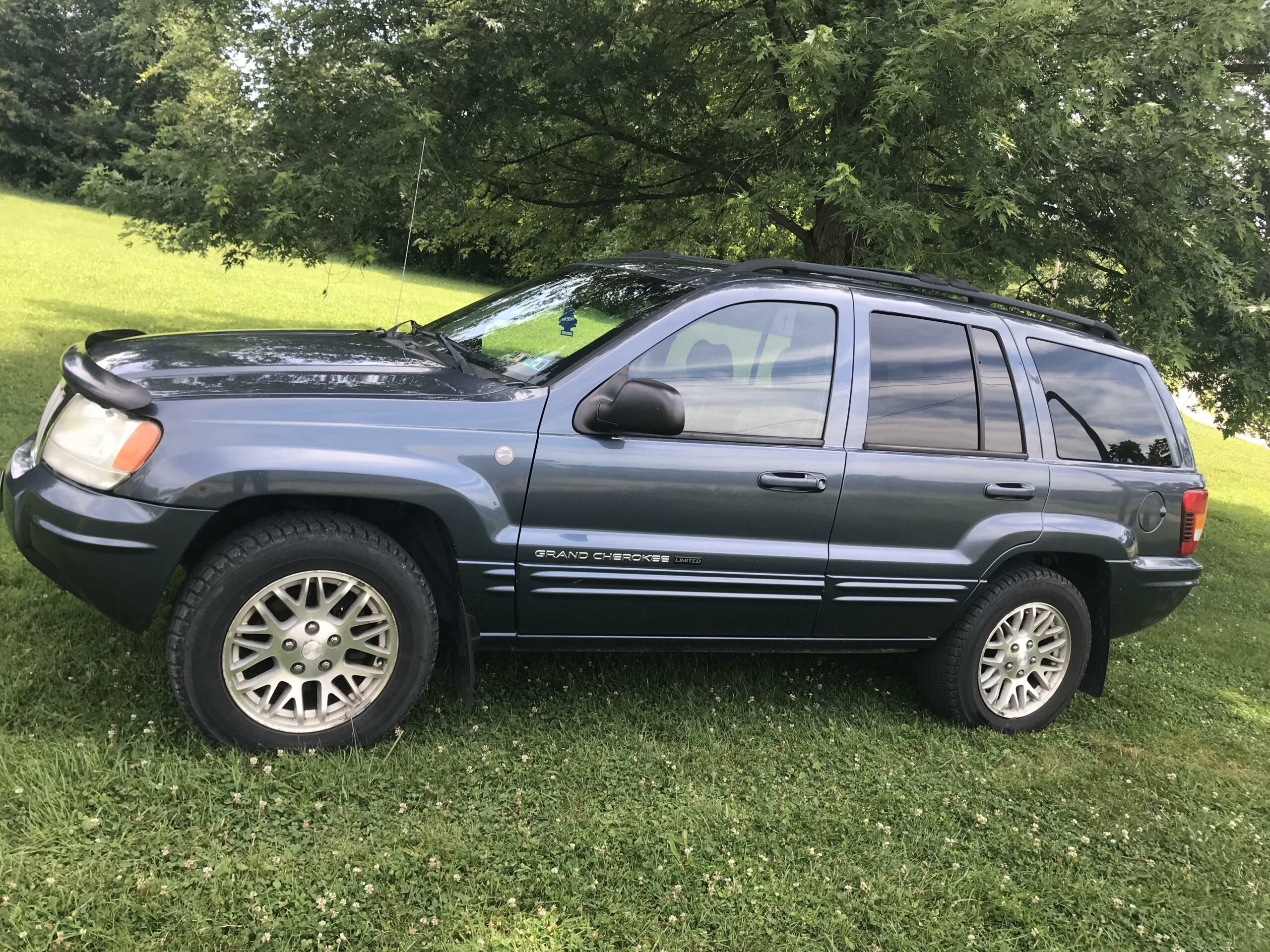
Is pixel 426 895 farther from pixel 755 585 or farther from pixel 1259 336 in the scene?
pixel 1259 336

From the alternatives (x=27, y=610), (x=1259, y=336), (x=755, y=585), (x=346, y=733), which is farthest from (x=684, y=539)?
(x=1259, y=336)

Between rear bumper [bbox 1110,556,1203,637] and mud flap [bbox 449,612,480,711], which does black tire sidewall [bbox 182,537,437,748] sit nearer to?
mud flap [bbox 449,612,480,711]

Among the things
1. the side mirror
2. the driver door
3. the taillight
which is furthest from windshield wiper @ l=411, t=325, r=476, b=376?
the taillight

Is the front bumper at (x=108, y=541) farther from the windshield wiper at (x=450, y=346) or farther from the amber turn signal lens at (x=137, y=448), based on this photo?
the windshield wiper at (x=450, y=346)

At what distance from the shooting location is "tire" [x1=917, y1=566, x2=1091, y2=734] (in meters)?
4.08

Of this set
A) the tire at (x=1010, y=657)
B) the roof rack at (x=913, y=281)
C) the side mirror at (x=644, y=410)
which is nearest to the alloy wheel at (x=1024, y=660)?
the tire at (x=1010, y=657)

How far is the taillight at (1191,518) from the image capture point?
14.4 feet

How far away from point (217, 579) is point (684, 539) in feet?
5.24

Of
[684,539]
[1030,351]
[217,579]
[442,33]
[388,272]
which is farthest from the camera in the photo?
[388,272]

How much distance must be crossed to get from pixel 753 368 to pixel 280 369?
5.76 ft

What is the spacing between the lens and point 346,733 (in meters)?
3.17

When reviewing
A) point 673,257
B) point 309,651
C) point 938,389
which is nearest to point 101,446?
point 309,651

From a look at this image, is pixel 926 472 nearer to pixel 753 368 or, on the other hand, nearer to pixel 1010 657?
pixel 753 368

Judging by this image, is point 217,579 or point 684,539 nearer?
point 217,579
